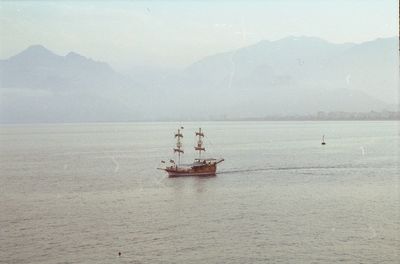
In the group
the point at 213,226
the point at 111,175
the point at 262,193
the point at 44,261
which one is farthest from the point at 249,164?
the point at 44,261

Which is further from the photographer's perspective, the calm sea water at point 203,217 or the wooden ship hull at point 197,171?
the wooden ship hull at point 197,171

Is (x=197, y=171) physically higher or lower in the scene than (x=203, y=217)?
higher

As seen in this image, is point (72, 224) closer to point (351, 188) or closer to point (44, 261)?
point (44, 261)

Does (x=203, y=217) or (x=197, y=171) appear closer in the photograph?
(x=203, y=217)

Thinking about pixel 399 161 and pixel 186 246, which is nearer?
pixel 186 246

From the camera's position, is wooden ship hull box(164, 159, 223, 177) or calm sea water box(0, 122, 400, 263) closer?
calm sea water box(0, 122, 400, 263)

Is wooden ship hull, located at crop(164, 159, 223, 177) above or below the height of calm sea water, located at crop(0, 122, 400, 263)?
above

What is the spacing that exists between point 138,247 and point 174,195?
4351 centimetres

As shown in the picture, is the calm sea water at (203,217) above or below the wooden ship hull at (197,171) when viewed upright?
below

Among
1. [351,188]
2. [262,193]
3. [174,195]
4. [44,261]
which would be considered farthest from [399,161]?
[44,261]

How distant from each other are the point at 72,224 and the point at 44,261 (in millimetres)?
19714

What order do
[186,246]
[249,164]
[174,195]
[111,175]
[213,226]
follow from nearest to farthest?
[186,246], [213,226], [174,195], [111,175], [249,164]

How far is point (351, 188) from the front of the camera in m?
118

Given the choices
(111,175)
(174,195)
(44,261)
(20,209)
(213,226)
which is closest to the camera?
(44,261)
